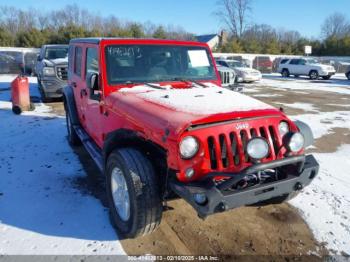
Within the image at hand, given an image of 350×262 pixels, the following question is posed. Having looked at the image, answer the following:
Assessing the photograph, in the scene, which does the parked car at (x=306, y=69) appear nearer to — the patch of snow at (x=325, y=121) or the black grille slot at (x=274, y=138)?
the patch of snow at (x=325, y=121)

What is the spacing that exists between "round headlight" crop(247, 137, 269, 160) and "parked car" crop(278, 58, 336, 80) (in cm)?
2426

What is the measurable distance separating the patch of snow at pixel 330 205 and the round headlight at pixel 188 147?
173 cm

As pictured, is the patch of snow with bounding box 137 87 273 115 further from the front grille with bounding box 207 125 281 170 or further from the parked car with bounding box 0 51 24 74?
the parked car with bounding box 0 51 24 74

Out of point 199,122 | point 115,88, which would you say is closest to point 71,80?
point 115,88

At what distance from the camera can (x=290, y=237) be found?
11.0ft

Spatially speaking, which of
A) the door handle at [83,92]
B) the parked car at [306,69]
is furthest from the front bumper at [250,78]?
the door handle at [83,92]

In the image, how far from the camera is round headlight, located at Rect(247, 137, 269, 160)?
2.72 meters

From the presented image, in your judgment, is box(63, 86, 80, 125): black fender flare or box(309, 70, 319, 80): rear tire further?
box(309, 70, 319, 80): rear tire

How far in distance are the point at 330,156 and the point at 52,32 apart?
38.4 metres

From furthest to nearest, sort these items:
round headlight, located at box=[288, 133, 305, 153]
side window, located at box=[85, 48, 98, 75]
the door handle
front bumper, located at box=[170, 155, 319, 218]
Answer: the door handle
side window, located at box=[85, 48, 98, 75]
round headlight, located at box=[288, 133, 305, 153]
front bumper, located at box=[170, 155, 319, 218]

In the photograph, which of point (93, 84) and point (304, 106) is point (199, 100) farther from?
point (304, 106)

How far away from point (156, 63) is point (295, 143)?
2050 mm

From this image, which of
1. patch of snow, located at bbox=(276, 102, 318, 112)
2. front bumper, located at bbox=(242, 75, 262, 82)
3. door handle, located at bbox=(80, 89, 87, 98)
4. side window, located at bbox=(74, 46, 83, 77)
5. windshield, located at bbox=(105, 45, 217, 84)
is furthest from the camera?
front bumper, located at bbox=(242, 75, 262, 82)

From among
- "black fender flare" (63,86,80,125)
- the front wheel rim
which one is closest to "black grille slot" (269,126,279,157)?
the front wheel rim
